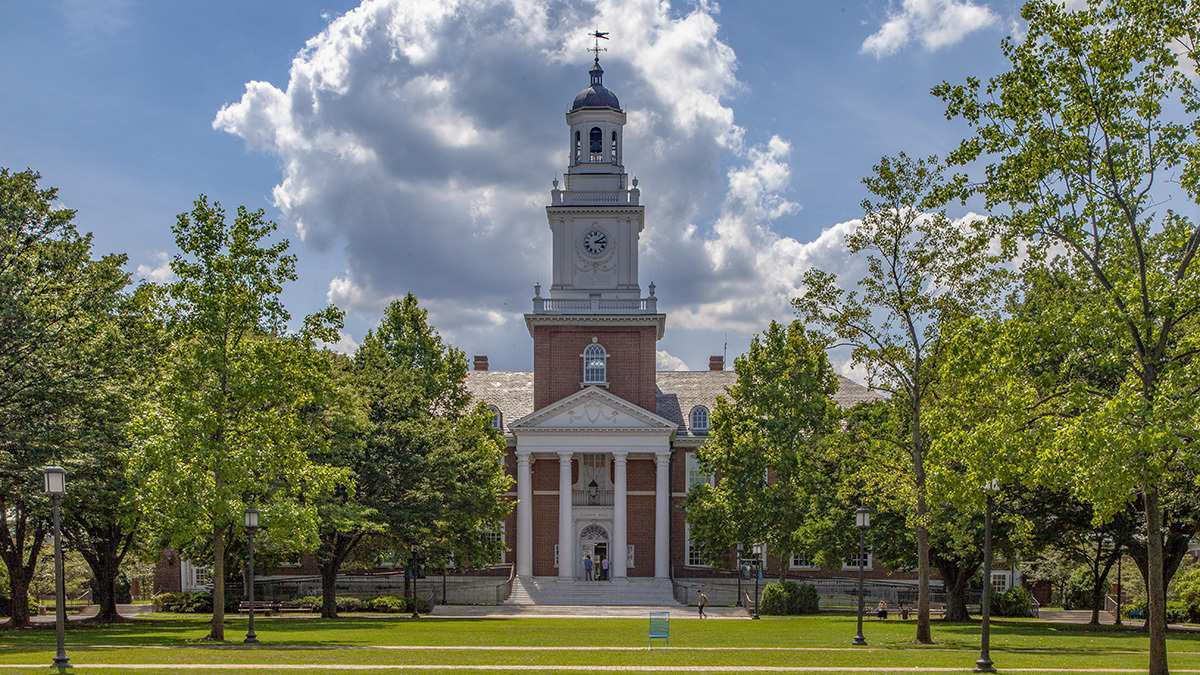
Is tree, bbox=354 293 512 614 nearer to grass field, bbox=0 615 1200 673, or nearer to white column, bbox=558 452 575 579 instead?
grass field, bbox=0 615 1200 673

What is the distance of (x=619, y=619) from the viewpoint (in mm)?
45281

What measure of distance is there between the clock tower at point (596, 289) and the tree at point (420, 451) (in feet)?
29.5

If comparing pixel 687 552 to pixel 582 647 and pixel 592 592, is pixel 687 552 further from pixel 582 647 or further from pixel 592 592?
pixel 582 647

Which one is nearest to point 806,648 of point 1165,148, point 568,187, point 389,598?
point 1165,148

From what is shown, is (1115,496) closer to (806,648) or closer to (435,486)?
(806,648)

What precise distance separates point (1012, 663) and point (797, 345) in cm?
2763

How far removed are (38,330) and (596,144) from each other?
3681 centimetres

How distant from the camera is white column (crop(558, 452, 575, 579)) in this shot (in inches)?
2440

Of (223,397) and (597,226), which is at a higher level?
(597,226)

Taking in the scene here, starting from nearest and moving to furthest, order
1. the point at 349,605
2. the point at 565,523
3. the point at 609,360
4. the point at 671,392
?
1. the point at 349,605
2. the point at 565,523
3. the point at 609,360
4. the point at 671,392

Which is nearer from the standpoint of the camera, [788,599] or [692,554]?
[788,599]

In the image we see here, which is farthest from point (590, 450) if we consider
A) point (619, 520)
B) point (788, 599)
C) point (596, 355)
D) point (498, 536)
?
point (788, 599)

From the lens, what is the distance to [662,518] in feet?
206

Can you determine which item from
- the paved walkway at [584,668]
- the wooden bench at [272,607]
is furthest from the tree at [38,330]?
the wooden bench at [272,607]
